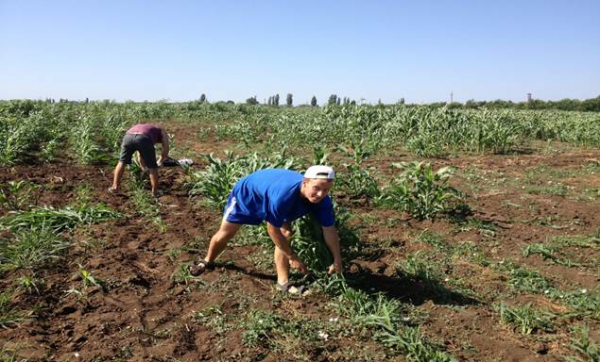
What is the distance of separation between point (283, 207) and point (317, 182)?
0.31 metres

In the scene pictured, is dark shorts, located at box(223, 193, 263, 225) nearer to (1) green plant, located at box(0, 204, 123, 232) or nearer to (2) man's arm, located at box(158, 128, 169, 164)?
(1) green plant, located at box(0, 204, 123, 232)

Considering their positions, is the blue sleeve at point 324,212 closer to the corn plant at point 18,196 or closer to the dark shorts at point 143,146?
the dark shorts at point 143,146

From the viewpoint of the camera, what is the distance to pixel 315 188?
3.11 m

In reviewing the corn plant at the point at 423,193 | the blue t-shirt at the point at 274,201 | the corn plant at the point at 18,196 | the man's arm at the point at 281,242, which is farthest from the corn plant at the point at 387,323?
the corn plant at the point at 18,196

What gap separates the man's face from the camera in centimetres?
309

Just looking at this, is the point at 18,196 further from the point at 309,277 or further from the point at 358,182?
the point at 358,182

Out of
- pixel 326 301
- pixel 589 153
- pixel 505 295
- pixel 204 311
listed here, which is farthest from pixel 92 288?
pixel 589 153

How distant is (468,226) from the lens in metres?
5.05

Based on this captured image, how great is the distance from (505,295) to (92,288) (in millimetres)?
3197

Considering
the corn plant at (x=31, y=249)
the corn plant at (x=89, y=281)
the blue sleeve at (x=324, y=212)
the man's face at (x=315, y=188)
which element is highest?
the man's face at (x=315, y=188)

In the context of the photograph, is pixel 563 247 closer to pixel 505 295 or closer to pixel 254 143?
pixel 505 295

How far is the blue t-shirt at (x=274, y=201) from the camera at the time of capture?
3.23 metres

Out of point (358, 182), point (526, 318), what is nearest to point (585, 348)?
point (526, 318)

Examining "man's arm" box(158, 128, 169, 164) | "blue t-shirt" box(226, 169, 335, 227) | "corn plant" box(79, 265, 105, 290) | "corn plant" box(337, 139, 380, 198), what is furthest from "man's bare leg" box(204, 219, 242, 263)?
"man's arm" box(158, 128, 169, 164)
